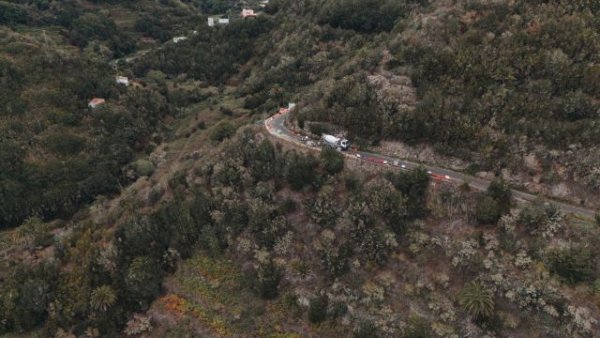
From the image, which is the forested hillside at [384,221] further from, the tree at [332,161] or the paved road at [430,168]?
the paved road at [430,168]

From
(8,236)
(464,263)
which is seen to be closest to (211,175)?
(464,263)

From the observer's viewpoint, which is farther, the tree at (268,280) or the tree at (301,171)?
the tree at (301,171)

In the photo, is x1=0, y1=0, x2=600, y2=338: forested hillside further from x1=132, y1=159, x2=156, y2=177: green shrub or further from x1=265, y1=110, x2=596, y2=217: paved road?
x1=132, y1=159, x2=156, y2=177: green shrub

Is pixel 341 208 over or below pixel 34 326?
over

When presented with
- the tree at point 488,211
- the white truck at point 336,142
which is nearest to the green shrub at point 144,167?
the white truck at point 336,142

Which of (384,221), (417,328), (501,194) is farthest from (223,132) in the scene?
(417,328)

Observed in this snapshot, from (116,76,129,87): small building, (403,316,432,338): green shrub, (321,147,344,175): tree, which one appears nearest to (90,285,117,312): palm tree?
(321,147,344,175): tree

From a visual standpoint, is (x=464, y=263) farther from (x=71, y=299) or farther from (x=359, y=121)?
(x=71, y=299)
